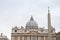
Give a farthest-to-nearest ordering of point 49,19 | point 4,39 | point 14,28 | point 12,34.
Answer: point 4,39 < point 14,28 < point 12,34 < point 49,19

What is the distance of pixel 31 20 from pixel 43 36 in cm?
1218

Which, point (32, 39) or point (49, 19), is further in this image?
point (32, 39)

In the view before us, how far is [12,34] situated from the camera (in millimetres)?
48688

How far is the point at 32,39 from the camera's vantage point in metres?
49.4

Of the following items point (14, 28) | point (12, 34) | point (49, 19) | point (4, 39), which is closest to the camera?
point (49, 19)

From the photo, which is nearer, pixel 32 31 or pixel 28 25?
pixel 32 31

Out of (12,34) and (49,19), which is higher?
(49,19)

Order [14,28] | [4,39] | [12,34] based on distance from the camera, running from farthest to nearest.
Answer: [4,39] < [14,28] < [12,34]

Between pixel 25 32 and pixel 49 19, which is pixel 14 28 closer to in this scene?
pixel 25 32

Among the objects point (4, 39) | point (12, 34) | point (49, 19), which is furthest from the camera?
point (4, 39)

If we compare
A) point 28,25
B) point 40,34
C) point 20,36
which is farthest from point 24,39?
point 28,25

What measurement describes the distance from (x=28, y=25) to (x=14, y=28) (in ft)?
21.0

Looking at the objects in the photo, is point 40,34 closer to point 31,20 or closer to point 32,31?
point 32,31

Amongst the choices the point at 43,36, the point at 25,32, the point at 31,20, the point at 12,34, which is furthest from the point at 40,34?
the point at 31,20
